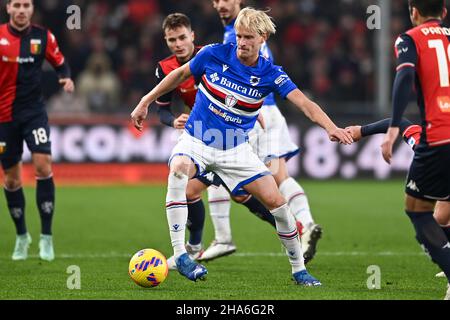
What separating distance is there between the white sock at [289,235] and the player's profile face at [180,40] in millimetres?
1874

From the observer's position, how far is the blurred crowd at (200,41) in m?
19.2

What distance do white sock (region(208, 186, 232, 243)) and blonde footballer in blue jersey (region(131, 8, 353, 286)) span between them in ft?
6.07

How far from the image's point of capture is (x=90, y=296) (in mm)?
6344

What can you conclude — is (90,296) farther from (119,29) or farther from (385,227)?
(119,29)

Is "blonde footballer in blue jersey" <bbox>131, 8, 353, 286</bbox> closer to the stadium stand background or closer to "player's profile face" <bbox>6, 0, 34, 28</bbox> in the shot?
"player's profile face" <bbox>6, 0, 34, 28</bbox>

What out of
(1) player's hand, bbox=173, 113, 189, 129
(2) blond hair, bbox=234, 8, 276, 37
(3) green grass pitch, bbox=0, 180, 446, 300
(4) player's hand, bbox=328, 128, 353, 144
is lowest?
(3) green grass pitch, bbox=0, 180, 446, 300

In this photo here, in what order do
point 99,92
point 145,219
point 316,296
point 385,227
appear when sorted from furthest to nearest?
point 99,92
point 145,219
point 385,227
point 316,296

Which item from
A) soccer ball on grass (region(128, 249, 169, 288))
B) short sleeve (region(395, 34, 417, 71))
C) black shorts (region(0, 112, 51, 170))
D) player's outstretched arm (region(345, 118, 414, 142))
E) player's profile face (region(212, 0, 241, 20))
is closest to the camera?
short sleeve (region(395, 34, 417, 71))

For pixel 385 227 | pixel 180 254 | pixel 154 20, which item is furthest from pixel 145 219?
pixel 154 20

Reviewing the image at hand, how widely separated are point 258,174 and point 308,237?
5.74 ft

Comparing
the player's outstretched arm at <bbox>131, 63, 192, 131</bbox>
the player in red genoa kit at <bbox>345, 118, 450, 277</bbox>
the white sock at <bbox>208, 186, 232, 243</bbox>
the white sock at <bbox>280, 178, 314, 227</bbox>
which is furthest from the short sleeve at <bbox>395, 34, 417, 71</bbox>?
the white sock at <bbox>208, 186, 232, 243</bbox>

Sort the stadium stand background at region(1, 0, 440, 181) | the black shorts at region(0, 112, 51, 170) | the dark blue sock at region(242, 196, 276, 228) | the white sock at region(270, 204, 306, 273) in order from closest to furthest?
the white sock at region(270, 204, 306, 273) → the dark blue sock at region(242, 196, 276, 228) → the black shorts at region(0, 112, 51, 170) → the stadium stand background at region(1, 0, 440, 181)

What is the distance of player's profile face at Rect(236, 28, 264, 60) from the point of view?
21.8ft

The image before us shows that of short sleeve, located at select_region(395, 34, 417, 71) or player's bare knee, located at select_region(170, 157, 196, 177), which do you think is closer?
short sleeve, located at select_region(395, 34, 417, 71)
